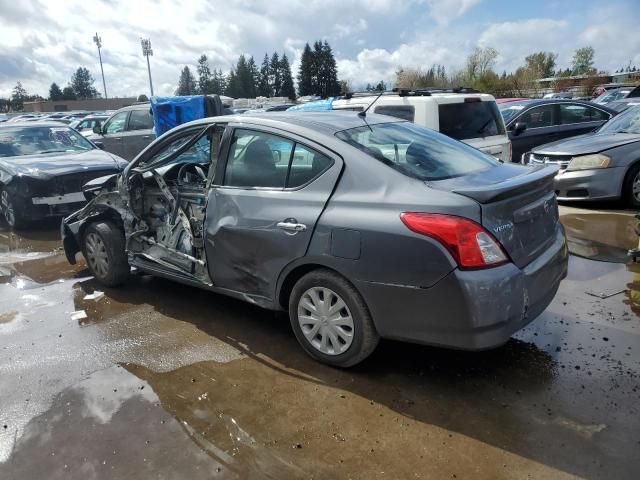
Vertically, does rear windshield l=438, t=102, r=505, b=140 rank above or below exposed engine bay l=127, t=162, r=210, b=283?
above

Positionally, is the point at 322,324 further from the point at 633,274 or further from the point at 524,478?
the point at 633,274

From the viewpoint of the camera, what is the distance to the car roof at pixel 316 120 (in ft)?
11.7

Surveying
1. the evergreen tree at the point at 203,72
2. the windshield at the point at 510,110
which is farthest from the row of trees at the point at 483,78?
the evergreen tree at the point at 203,72

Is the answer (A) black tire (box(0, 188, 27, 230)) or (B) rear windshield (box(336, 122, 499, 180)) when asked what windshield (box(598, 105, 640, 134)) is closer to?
(B) rear windshield (box(336, 122, 499, 180))

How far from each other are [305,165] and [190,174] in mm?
1472

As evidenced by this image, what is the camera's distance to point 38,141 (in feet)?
28.6

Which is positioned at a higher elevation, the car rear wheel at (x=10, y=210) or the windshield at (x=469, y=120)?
the windshield at (x=469, y=120)

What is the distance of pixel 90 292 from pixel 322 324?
9.81 ft

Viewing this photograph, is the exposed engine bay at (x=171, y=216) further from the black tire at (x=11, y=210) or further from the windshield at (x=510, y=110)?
the windshield at (x=510, y=110)

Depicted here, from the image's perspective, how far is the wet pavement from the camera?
2.56 meters

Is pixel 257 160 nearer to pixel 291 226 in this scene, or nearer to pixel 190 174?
pixel 291 226

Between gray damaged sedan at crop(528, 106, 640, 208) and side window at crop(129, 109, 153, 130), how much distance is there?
29.1 ft

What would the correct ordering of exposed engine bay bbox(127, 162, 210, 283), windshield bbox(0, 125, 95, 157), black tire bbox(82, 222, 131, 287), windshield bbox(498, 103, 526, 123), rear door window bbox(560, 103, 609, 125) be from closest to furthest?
exposed engine bay bbox(127, 162, 210, 283)
black tire bbox(82, 222, 131, 287)
windshield bbox(0, 125, 95, 157)
windshield bbox(498, 103, 526, 123)
rear door window bbox(560, 103, 609, 125)

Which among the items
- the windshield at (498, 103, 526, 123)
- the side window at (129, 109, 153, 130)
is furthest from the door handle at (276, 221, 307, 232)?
the side window at (129, 109, 153, 130)
